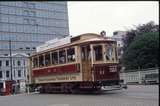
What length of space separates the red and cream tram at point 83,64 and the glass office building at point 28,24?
271 ft

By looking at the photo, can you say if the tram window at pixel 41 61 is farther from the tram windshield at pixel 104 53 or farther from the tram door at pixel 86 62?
the tram windshield at pixel 104 53

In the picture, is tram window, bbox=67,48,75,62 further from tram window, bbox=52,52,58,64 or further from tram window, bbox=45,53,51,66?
tram window, bbox=45,53,51,66

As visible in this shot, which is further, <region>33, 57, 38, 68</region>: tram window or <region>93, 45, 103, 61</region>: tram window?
<region>33, 57, 38, 68</region>: tram window

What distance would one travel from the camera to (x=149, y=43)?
5034 centimetres

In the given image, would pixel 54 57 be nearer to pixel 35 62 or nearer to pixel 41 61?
pixel 41 61

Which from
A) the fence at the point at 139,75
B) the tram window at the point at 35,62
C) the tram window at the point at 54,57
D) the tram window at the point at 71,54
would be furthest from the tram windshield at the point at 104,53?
the fence at the point at 139,75

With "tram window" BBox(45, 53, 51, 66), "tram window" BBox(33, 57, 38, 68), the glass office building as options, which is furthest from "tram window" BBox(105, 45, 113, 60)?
the glass office building

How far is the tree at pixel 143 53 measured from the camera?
49562 millimetres

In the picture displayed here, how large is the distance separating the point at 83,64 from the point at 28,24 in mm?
94141

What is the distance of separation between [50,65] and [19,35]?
290ft

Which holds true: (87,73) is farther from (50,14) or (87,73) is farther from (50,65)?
(50,14)

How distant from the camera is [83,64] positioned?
21.0m

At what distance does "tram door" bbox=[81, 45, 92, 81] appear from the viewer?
68.0 feet

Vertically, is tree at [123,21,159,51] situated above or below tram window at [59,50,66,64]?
above
